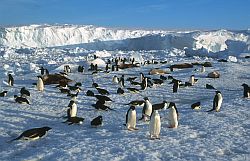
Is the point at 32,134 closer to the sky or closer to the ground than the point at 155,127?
closer to the ground

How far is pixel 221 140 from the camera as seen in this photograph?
32.9 feet

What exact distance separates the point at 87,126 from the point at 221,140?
13.3ft

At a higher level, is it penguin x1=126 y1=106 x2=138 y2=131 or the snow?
penguin x1=126 y1=106 x2=138 y2=131

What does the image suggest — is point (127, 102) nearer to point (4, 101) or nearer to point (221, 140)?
point (4, 101)

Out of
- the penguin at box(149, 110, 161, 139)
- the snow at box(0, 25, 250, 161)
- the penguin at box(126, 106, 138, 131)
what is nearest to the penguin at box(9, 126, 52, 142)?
the snow at box(0, 25, 250, 161)

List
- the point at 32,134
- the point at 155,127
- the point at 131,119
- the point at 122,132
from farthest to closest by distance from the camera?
the point at 131,119 < the point at 122,132 < the point at 32,134 < the point at 155,127

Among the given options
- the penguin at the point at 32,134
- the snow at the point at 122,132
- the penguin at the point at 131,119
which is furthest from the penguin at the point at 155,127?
the penguin at the point at 32,134

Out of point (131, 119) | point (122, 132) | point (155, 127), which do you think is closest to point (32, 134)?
point (122, 132)

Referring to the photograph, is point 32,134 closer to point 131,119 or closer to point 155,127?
point 131,119

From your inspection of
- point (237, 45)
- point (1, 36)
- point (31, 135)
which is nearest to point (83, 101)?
point (31, 135)

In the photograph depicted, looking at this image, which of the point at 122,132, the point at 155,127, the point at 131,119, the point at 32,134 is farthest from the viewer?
the point at 131,119

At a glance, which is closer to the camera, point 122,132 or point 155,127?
point 155,127

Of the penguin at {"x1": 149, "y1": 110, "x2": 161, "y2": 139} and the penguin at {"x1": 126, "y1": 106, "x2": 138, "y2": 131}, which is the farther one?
the penguin at {"x1": 126, "y1": 106, "x2": 138, "y2": 131}

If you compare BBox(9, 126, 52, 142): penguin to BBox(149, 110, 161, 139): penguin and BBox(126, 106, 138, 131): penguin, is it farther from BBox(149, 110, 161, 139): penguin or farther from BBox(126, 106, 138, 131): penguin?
BBox(149, 110, 161, 139): penguin
